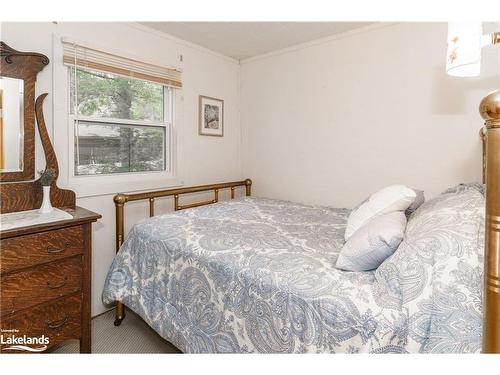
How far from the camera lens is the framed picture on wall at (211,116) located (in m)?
3.01

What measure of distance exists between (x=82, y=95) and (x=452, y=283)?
2.43 metres

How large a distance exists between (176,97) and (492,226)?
8.45 feet

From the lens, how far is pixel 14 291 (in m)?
1.49

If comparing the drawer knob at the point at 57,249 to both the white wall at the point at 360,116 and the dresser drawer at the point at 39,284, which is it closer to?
the dresser drawer at the point at 39,284

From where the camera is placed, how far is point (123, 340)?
6.74 ft

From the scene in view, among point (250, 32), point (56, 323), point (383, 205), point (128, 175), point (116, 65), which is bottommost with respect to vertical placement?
point (56, 323)

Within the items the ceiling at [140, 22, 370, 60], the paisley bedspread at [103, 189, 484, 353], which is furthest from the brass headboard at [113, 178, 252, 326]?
the ceiling at [140, 22, 370, 60]

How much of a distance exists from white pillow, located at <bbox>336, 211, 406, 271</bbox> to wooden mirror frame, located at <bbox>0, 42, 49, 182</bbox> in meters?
1.86

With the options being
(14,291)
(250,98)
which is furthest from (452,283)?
(250,98)

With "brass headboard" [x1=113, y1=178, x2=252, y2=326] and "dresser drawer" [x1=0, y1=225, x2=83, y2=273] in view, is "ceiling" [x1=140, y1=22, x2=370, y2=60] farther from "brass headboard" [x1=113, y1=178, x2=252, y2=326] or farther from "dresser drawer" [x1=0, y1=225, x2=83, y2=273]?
"dresser drawer" [x1=0, y1=225, x2=83, y2=273]

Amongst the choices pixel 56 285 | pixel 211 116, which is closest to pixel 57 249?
pixel 56 285

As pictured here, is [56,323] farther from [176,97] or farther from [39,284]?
[176,97]
